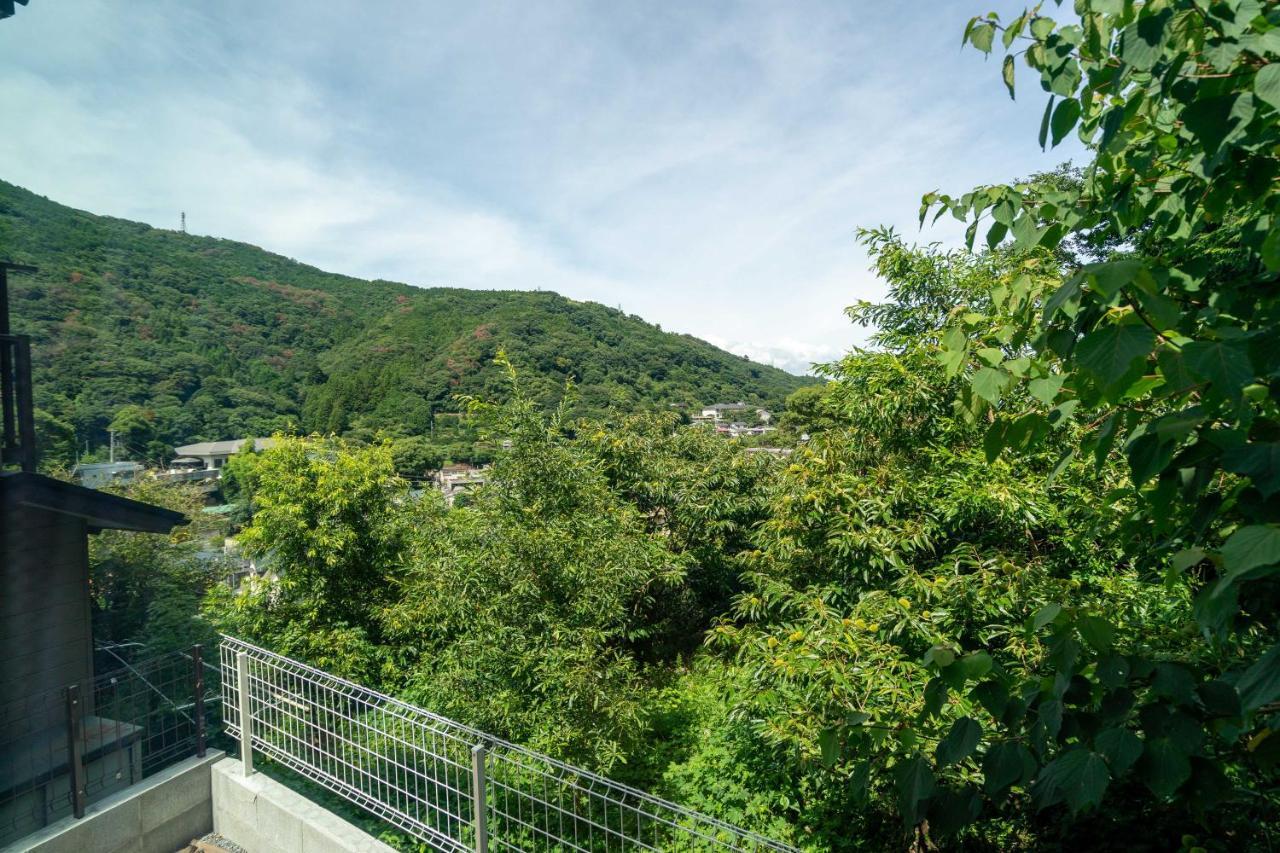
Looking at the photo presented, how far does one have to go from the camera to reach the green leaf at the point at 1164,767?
79 centimetres

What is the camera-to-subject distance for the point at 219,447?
471 centimetres

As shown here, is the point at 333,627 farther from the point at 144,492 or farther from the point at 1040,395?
the point at 1040,395

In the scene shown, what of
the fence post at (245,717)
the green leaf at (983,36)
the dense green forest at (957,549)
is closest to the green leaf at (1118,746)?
the dense green forest at (957,549)

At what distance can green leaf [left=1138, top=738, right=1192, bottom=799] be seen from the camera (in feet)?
2.58

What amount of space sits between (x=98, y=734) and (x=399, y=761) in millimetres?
1742

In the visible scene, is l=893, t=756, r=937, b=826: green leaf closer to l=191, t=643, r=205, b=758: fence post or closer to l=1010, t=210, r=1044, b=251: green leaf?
l=1010, t=210, r=1044, b=251: green leaf

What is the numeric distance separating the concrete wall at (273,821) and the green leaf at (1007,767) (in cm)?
292

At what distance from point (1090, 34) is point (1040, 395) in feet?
2.28

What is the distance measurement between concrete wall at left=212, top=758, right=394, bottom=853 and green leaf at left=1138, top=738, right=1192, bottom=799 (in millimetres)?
3096

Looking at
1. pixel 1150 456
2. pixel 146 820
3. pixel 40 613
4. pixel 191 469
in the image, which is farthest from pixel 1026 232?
pixel 191 469

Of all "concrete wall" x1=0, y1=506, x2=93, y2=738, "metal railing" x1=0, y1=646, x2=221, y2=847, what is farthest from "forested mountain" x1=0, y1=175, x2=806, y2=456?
"metal railing" x1=0, y1=646, x2=221, y2=847

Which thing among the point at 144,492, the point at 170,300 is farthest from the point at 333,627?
the point at 170,300

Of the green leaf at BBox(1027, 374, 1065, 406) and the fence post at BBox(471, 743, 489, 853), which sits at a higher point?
the green leaf at BBox(1027, 374, 1065, 406)

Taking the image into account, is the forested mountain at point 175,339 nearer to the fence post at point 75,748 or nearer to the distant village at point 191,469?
the distant village at point 191,469
